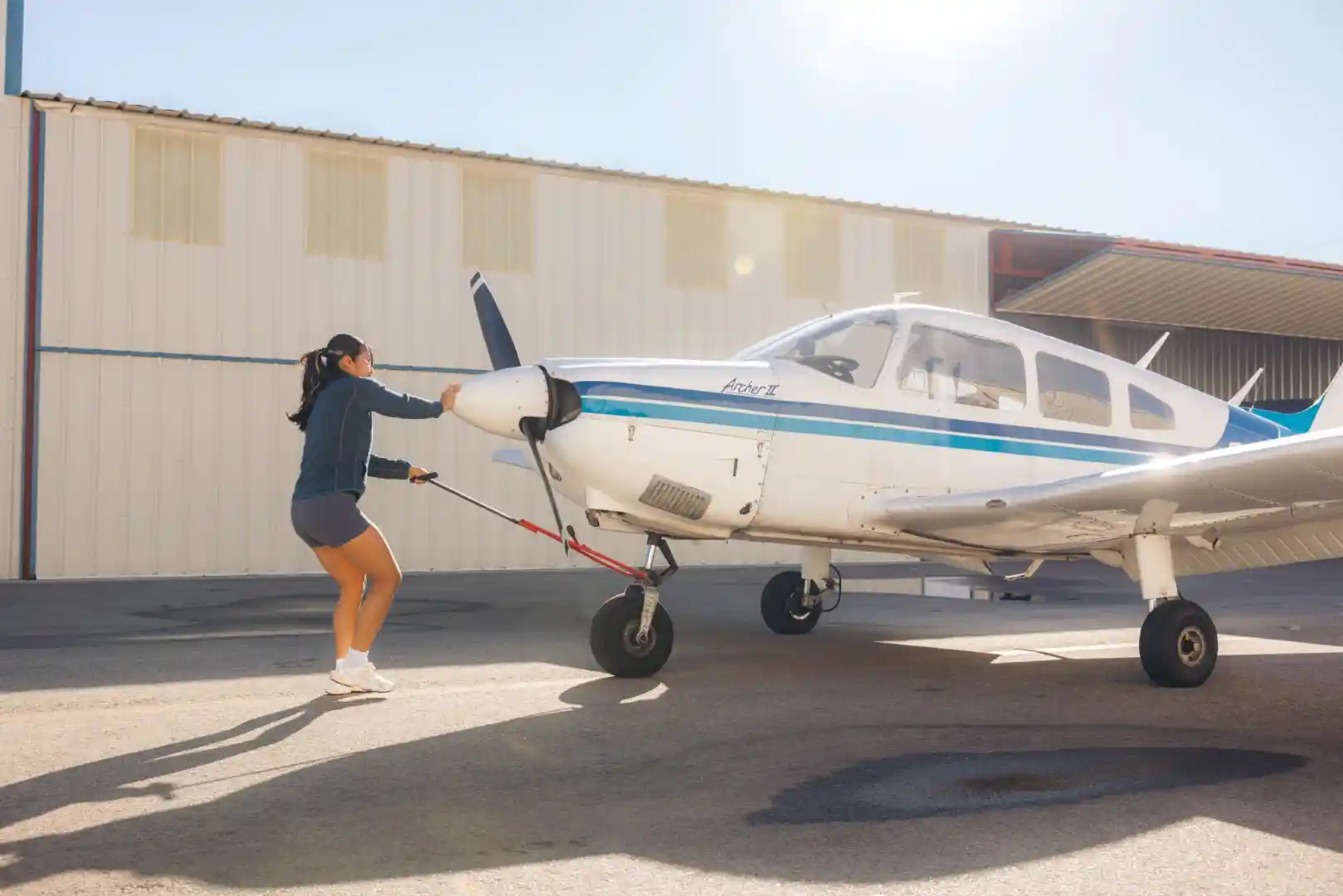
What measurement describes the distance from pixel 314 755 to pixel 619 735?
126 centimetres

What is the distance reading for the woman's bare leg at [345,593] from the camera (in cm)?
604

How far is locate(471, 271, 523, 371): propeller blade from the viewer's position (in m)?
6.92

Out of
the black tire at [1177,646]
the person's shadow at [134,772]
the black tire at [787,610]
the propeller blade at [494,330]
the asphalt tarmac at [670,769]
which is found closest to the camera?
the asphalt tarmac at [670,769]

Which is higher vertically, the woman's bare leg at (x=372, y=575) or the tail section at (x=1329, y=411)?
the tail section at (x=1329, y=411)

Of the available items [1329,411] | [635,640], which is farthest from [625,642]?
[1329,411]

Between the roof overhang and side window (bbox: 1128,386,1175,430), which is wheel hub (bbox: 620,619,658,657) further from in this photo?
the roof overhang

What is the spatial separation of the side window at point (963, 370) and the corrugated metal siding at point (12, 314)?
13.2 m

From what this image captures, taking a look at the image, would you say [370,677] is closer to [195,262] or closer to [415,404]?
[415,404]

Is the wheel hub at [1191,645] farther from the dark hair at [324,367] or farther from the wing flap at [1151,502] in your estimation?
the dark hair at [324,367]

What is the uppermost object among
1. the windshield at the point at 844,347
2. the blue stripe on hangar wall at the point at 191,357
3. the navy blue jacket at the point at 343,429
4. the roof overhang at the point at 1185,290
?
the roof overhang at the point at 1185,290

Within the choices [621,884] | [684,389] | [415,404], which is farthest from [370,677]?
[621,884]

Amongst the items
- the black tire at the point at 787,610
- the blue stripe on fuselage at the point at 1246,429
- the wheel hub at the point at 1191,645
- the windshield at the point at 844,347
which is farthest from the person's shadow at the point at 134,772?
the blue stripe on fuselage at the point at 1246,429

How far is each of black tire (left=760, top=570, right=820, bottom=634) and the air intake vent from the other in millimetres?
2732

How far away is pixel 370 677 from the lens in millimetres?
6113
